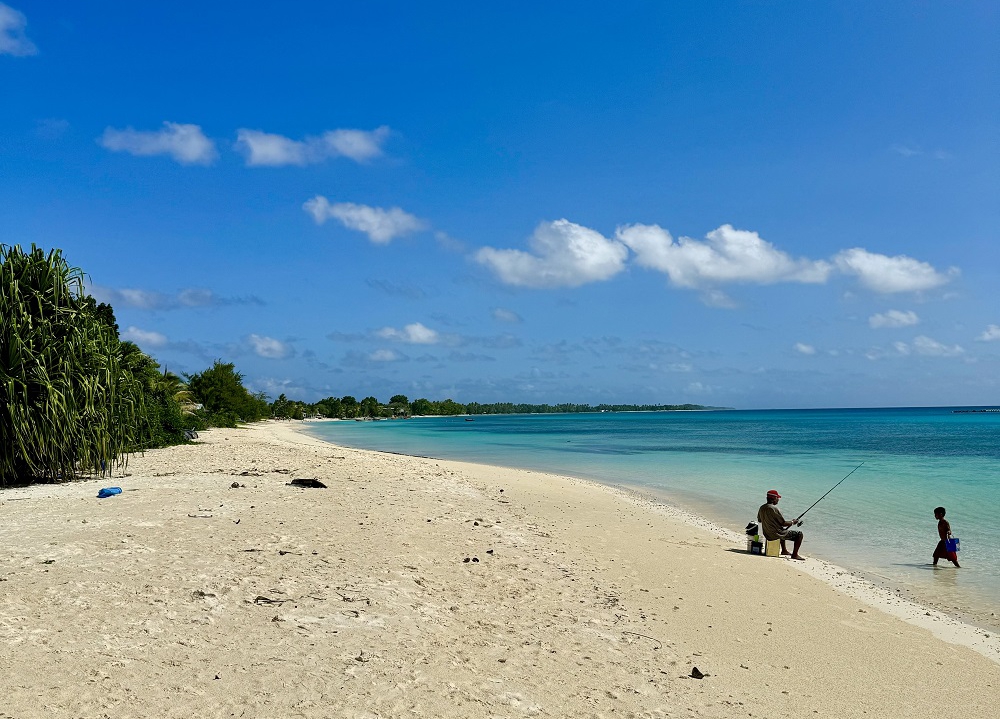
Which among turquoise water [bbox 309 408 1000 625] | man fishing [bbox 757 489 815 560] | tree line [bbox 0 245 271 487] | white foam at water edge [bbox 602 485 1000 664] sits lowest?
turquoise water [bbox 309 408 1000 625]

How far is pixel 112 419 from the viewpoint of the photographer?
48.4 feet

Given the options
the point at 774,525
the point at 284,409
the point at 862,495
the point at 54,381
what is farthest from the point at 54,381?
the point at 284,409

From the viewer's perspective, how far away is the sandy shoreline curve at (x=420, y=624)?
4922 millimetres

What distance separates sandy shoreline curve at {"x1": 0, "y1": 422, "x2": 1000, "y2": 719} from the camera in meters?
4.92

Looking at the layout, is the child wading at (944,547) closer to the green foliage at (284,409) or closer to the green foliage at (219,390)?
the green foliage at (219,390)

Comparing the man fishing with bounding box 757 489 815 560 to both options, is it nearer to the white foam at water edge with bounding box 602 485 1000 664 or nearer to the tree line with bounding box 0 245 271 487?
the white foam at water edge with bounding box 602 485 1000 664

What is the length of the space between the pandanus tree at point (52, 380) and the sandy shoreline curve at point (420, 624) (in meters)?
1.79

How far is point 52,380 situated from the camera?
43.2 feet

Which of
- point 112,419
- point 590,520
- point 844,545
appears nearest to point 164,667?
point 590,520

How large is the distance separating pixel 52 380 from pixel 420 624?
36.2 ft

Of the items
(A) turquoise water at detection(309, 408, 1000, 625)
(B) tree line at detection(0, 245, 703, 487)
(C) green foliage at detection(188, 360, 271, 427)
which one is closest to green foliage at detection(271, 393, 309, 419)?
(C) green foliage at detection(188, 360, 271, 427)

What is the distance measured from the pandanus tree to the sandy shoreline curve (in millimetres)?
1788

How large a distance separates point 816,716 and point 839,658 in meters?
1.68

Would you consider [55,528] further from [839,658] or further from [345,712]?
[839,658]
